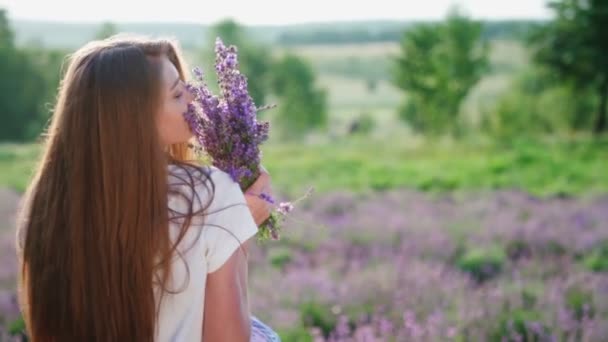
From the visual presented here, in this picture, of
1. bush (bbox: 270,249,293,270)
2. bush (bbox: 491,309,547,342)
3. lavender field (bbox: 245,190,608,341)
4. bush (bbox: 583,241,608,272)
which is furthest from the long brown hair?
bush (bbox: 583,241,608,272)

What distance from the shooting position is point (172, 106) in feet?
6.79

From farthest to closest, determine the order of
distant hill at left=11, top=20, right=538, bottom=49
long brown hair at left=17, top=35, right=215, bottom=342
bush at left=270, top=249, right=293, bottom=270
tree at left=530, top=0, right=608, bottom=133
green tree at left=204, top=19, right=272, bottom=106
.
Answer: distant hill at left=11, top=20, right=538, bottom=49, green tree at left=204, top=19, right=272, bottom=106, tree at left=530, top=0, right=608, bottom=133, bush at left=270, top=249, right=293, bottom=270, long brown hair at left=17, top=35, right=215, bottom=342

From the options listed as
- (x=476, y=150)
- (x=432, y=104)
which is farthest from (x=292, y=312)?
(x=432, y=104)

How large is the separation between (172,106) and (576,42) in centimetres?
2770

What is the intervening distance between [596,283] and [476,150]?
15.4 m

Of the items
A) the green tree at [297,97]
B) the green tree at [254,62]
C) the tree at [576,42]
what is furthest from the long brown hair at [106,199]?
the green tree at [297,97]

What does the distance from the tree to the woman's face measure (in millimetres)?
27167

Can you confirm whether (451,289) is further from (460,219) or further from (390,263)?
(460,219)

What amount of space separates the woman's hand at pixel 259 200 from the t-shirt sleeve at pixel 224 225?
0.21 meters

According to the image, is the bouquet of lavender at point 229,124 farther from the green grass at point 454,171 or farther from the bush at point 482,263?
the green grass at point 454,171

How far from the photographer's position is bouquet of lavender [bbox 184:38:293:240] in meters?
2.20

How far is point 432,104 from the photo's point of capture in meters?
34.6

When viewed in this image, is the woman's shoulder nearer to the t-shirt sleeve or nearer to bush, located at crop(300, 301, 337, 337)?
the t-shirt sleeve

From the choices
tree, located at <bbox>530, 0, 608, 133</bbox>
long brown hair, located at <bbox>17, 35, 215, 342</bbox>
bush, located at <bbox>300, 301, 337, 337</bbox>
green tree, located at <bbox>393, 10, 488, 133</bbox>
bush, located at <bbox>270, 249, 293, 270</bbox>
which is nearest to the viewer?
long brown hair, located at <bbox>17, 35, 215, 342</bbox>
